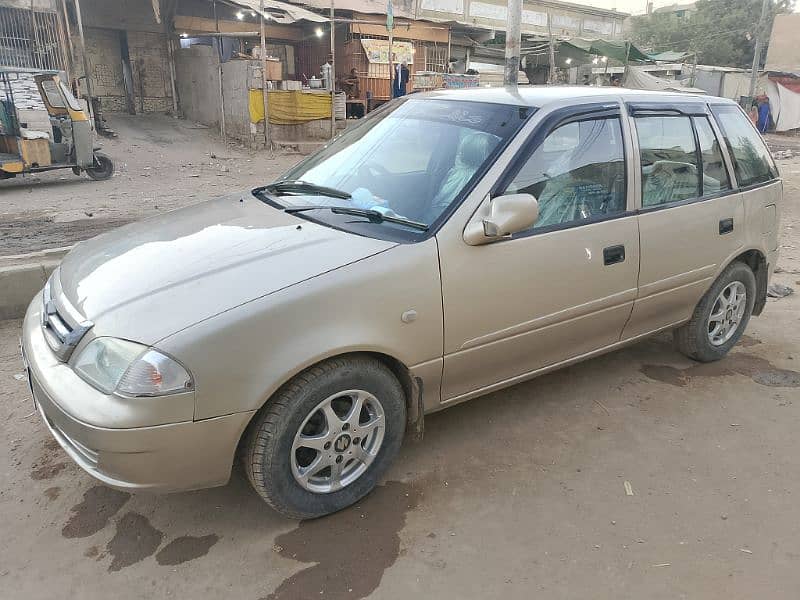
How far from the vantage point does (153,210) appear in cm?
849

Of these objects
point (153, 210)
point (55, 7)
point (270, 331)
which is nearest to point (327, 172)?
point (270, 331)

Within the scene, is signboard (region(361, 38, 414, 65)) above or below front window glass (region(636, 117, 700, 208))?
above

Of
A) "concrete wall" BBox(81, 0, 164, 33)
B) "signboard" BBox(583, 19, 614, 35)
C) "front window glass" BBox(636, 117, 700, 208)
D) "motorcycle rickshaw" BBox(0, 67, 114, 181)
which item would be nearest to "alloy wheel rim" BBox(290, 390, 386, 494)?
"front window glass" BBox(636, 117, 700, 208)

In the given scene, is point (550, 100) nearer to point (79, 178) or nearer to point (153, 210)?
point (153, 210)

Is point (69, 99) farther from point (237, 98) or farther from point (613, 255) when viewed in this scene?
point (613, 255)

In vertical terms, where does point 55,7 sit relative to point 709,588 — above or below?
above

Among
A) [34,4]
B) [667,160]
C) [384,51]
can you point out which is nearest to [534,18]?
[384,51]

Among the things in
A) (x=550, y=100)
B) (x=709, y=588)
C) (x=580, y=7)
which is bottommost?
(x=709, y=588)

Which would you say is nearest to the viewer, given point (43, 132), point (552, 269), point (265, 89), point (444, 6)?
point (552, 269)

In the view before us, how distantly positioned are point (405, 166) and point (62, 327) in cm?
176

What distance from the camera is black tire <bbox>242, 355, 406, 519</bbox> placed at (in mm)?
2361

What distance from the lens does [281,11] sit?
16672mm

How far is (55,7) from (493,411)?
15.5 meters

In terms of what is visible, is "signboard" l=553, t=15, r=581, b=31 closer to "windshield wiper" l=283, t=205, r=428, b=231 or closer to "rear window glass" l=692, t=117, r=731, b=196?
"rear window glass" l=692, t=117, r=731, b=196
